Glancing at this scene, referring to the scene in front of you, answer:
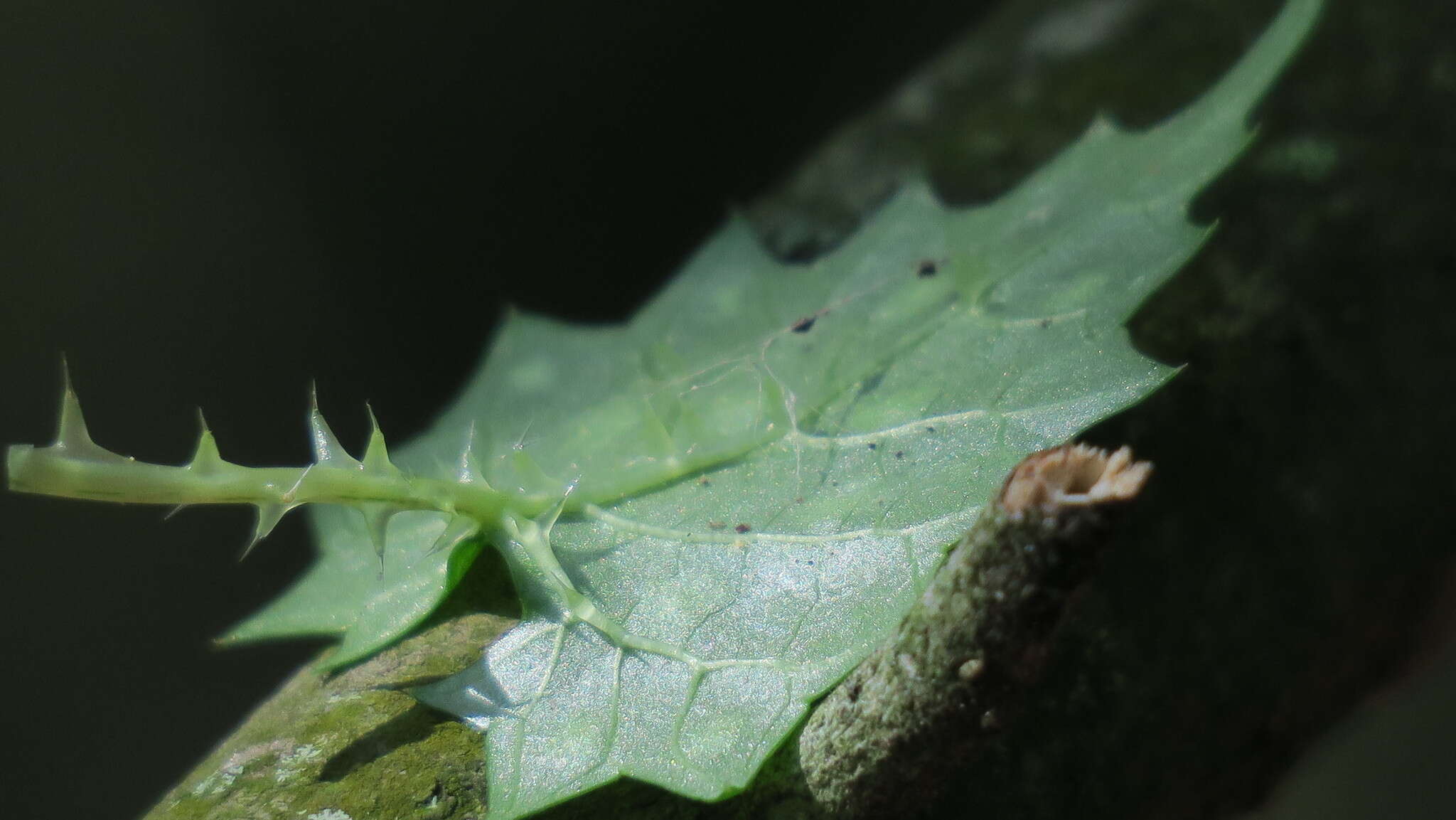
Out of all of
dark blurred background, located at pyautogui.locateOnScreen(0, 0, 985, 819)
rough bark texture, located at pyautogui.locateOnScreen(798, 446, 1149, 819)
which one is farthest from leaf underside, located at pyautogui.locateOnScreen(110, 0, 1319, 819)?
dark blurred background, located at pyautogui.locateOnScreen(0, 0, 985, 819)

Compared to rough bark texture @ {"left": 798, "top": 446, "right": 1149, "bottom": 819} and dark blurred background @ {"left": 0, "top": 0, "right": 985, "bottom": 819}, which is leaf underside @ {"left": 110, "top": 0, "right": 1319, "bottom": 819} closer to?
rough bark texture @ {"left": 798, "top": 446, "right": 1149, "bottom": 819}

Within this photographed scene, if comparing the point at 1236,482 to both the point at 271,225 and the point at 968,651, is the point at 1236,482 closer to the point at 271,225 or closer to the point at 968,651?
the point at 968,651

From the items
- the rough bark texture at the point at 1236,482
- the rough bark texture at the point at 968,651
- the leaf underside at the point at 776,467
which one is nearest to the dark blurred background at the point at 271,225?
the rough bark texture at the point at 1236,482

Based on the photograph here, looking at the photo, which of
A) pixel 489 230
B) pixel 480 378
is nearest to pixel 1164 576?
pixel 480 378

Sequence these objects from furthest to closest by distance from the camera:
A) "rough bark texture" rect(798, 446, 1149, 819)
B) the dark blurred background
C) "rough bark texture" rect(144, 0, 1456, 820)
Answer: the dark blurred background < "rough bark texture" rect(144, 0, 1456, 820) < "rough bark texture" rect(798, 446, 1149, 819)

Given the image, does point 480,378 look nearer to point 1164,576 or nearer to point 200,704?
point 1164,576

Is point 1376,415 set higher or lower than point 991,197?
lower
